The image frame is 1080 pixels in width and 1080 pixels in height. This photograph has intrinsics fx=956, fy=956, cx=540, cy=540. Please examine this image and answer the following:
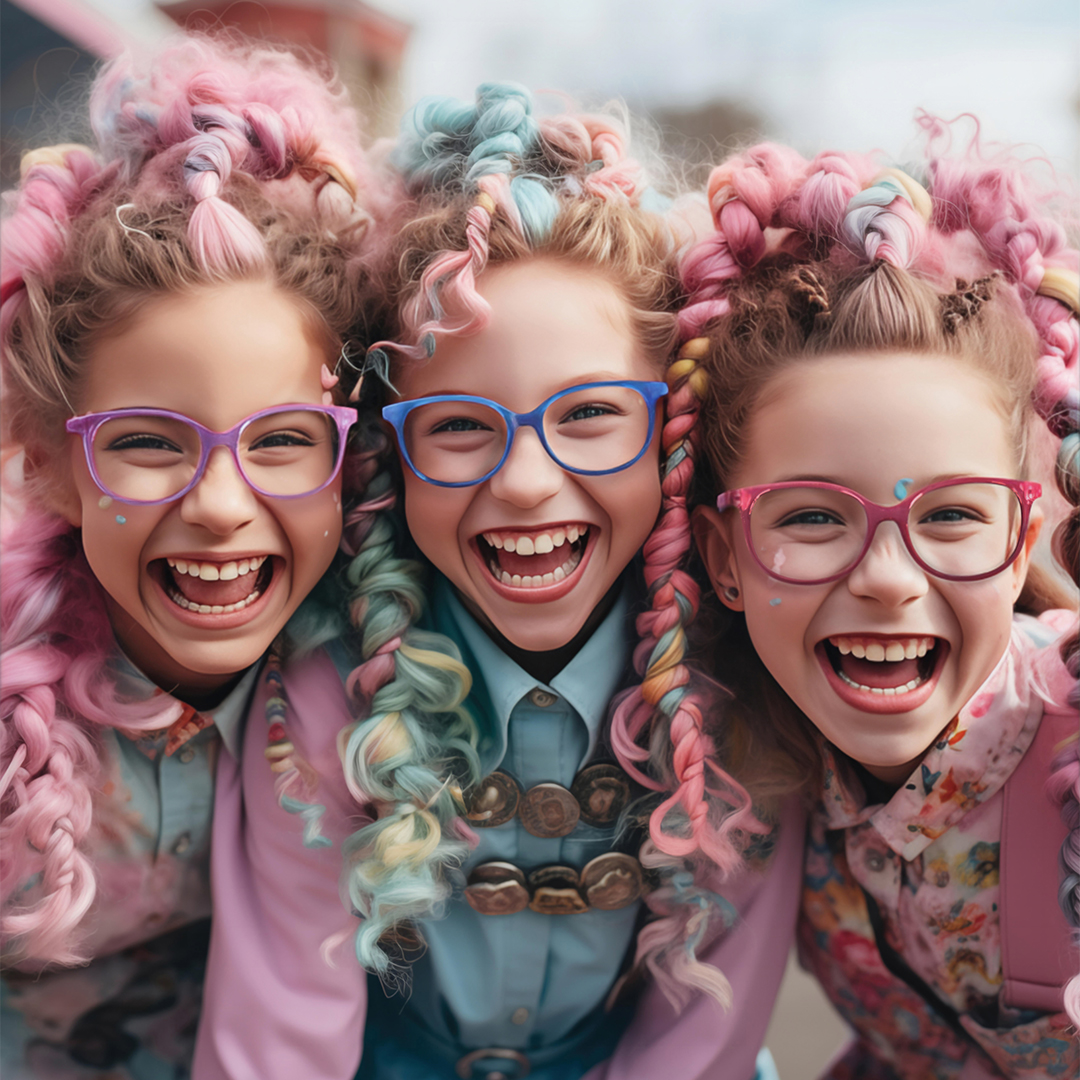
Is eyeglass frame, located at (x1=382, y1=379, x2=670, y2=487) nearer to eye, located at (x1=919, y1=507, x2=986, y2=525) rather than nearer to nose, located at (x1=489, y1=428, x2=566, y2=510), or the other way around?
nose, located at (x1=489, y1=428, x2=566, y2=510)

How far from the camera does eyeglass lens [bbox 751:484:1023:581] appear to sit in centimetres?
134

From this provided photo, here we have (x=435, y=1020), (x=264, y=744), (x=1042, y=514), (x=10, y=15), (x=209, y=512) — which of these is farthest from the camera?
(x=10, y=15)

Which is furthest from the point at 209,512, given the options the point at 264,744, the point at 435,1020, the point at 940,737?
the point at 940,737

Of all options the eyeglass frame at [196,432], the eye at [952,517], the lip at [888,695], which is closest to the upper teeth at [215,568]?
the eyeglass frame at [196,432]

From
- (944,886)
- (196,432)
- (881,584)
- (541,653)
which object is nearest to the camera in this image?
(881,584)

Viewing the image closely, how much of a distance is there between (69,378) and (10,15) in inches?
220

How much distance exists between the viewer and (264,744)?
1.63 meters

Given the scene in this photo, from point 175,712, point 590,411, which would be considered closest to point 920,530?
point 590,411

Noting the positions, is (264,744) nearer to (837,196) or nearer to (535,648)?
(535,648)

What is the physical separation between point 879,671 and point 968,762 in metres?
0.22

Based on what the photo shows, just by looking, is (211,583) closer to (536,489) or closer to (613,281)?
(536,489)

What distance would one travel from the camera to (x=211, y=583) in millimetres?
1522

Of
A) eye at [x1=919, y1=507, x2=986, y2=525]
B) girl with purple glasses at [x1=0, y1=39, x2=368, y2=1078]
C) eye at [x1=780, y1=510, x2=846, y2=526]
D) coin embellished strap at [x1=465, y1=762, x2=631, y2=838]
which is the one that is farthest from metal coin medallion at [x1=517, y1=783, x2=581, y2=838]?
eye at [x1=919, y1=507, x2=986, y2=525]

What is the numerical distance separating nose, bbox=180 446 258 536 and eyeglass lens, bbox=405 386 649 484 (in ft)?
0.88
